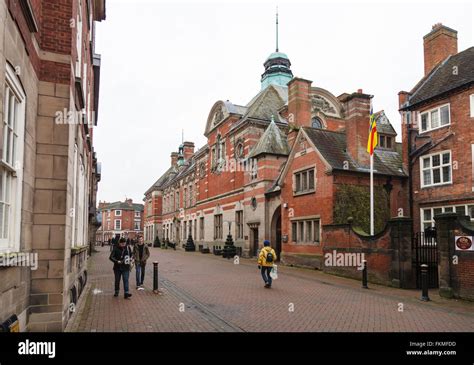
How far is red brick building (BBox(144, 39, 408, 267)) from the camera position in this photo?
71.4ft

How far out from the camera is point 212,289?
46.3ft

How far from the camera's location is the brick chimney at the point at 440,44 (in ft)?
78.6

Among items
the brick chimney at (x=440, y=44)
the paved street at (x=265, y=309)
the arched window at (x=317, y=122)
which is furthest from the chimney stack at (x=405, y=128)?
the arched window at (x=317, y=122)

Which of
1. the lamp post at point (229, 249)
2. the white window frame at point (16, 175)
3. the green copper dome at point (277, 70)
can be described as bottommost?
the lamp post at point (229, 249)

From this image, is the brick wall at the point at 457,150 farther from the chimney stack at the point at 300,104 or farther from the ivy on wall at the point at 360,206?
the chimney stack at the point at 300,104

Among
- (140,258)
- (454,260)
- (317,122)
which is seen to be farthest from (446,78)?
(140,258)

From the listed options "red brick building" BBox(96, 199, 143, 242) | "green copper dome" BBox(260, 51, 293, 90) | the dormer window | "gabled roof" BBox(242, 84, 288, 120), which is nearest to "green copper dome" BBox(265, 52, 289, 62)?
"green copper dome" BBox(260, 51, 293, 90)

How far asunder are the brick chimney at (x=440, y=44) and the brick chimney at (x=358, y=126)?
5.40 metres

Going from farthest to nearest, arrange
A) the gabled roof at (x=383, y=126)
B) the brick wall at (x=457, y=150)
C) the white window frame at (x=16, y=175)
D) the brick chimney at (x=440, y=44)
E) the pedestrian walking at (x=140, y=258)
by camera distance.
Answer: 1. the gabled roof at (x=383, y=126)
2. the brick chimney at (x=440, y=44)
3. the brick wall at (x=457, y=150)
4. the pedestrian walking at (x=140, y=258)
5. the white window frame at (x=16, y=175)

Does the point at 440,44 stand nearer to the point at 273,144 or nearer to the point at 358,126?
the point at 358,126

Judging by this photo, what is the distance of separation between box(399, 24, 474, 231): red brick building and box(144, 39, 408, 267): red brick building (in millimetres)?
1307

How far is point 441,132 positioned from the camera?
20609 mm

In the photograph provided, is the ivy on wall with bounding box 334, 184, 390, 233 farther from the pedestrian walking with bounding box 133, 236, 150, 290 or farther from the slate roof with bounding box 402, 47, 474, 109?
the pedestrian walking with bounding box 133, 236, 150, 290
